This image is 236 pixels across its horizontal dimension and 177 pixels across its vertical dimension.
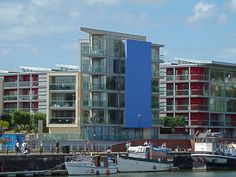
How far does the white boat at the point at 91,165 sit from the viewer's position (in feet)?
244

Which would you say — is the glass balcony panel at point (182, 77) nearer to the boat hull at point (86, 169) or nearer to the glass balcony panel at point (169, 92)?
the glass balcony panel at point (169, 92)

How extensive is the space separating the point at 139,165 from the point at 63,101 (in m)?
26.1

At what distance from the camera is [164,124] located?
120625 mm

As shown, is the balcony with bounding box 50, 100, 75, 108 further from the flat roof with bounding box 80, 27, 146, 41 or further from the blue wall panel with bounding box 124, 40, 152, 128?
the flat roof with bounding box 80, 27, 146, 41

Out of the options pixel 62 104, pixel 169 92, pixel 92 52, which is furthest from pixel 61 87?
pixel 169 92

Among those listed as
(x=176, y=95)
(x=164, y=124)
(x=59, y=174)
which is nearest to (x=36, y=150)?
(x=59, y=174)

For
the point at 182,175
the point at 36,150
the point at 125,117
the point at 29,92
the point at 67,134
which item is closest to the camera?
the point at 182,175

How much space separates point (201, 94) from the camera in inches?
4882

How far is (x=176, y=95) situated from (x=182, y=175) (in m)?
51.1

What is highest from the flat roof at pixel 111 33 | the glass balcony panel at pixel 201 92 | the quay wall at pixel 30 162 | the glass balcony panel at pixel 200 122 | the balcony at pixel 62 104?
the flat roof at pixel 111 33

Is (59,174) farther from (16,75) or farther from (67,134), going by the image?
(16,75)

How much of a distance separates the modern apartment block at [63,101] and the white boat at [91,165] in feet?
85.4

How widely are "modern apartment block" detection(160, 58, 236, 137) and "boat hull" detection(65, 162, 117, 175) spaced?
47.3m

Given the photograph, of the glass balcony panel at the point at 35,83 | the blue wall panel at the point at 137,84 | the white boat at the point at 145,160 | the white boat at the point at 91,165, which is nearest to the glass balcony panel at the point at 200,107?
the blue wall panel at the point at 137,84
